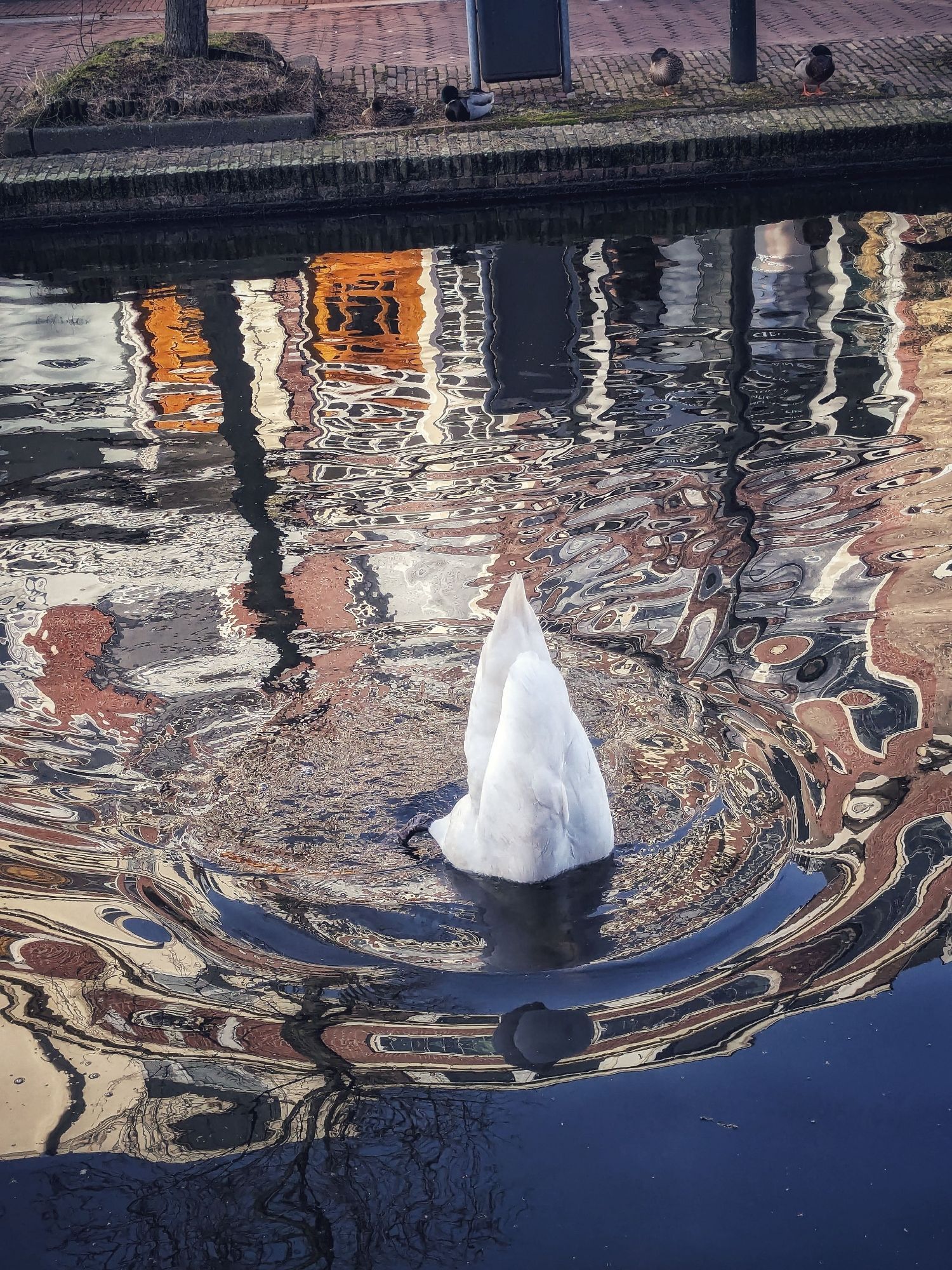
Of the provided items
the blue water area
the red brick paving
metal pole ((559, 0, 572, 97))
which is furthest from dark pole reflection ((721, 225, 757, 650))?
the red brick paving

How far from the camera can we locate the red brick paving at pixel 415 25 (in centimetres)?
1540

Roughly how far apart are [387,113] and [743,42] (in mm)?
3556

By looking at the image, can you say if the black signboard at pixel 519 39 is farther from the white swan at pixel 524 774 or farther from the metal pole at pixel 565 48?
the white swan at pixel 524 774

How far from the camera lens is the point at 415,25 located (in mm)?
17219

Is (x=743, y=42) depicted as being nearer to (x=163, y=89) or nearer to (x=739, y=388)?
(x=163, y=89)

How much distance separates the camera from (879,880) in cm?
399

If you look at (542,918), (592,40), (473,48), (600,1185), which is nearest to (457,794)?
(542,918)

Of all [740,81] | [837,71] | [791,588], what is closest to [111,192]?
[740,81]

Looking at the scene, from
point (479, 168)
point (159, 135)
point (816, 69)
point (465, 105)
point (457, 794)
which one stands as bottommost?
point (457, 794)

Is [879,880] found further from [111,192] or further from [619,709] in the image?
[111,192]

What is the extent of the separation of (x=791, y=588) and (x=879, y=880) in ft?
6.37

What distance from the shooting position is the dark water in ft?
10.5

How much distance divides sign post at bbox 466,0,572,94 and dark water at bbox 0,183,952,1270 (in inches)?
226

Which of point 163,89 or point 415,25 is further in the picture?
point 415,25
